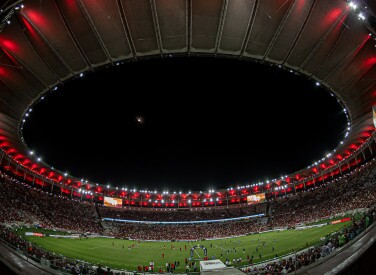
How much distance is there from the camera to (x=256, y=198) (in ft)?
263

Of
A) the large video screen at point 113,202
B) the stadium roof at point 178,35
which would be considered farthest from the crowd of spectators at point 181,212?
the stadium roof at point 178,35

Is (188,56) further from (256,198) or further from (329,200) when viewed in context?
(256,198)

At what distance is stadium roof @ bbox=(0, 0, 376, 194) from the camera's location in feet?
46.6

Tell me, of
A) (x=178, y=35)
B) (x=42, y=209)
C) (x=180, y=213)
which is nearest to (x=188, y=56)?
(x=178, y=35)

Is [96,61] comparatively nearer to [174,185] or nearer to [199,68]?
[199,68]

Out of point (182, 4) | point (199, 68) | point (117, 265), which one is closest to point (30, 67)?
point (182, 4)

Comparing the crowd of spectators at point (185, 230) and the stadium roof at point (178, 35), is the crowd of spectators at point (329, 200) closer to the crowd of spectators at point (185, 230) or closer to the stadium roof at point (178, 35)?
the crowd of spectators at point (185, 230)

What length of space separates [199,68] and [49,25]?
17.6m

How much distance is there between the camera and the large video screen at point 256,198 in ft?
260

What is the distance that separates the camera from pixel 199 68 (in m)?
29.9

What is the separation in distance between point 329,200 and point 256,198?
28341mm

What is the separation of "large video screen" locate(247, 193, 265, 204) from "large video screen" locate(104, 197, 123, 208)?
4035 cm

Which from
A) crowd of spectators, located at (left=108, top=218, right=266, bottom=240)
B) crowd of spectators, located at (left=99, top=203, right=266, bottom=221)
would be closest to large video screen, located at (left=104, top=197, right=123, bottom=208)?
crowd of spectators, located at (left=99, top=203, right=266, bottom=221)

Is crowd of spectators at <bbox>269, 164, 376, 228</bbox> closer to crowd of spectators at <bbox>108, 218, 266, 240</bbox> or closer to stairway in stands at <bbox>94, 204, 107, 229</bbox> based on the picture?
crowd of spectators at <bbox>108, 218, 266, 240</bbox>
